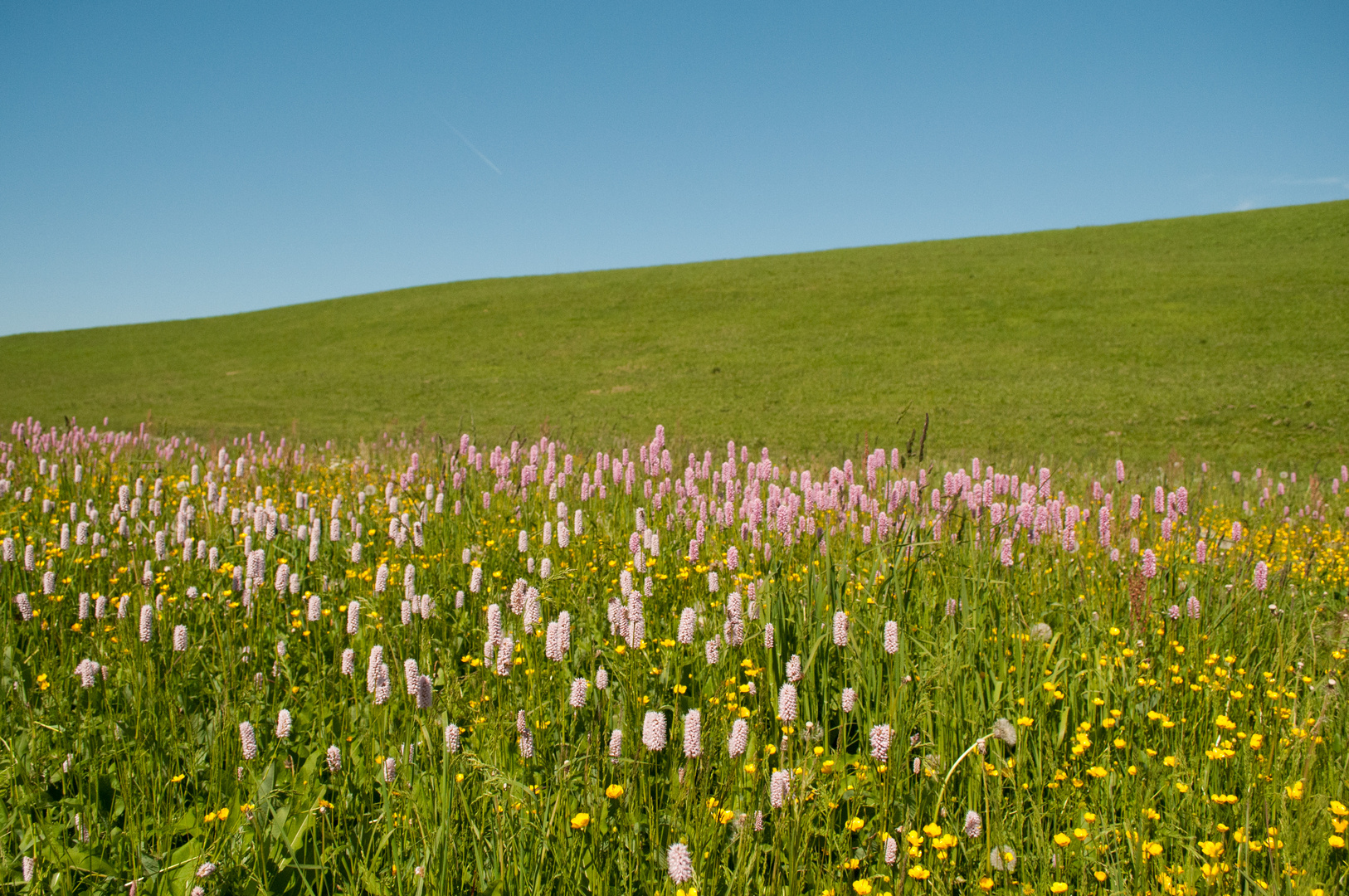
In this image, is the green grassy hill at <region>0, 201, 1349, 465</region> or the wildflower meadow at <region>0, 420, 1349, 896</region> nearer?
the wildflower meadow at <region>0, 420, 1349, 896</region>

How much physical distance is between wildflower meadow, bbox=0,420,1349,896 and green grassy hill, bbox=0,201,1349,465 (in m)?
2.89

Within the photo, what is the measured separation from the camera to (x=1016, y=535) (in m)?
4.28

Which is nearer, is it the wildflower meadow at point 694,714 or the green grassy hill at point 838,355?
the wildflower meadow at point 694,714

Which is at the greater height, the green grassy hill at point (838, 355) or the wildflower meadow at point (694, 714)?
the green grassy hill at point (838, 355)

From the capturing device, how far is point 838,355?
26828mm

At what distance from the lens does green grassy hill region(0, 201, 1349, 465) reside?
17266 millimetres

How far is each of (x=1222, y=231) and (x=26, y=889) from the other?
51.3 m

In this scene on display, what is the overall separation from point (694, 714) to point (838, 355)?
84.7 feet

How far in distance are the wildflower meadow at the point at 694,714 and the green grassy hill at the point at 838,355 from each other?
9.47ft

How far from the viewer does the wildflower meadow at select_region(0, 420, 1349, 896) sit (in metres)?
2.02

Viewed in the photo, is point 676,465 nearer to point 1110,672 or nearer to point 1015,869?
point 1110,672

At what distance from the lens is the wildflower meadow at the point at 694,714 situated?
79.4 inches

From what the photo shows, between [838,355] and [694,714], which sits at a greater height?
[838,355]

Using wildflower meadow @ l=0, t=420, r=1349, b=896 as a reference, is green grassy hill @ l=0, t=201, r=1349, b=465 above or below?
above
